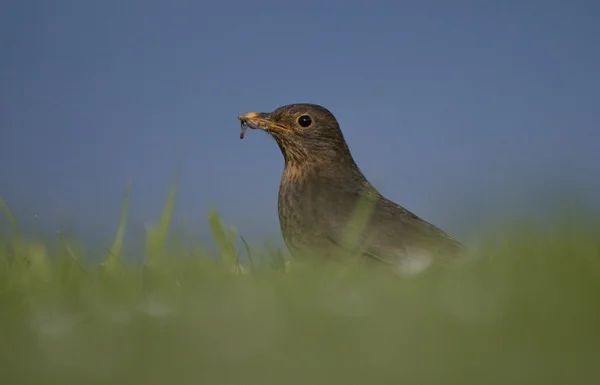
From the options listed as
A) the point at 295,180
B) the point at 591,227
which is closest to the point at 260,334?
the point at 591,227

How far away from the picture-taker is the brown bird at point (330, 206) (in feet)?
15.5

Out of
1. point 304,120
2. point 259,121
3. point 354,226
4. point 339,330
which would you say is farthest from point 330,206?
point 339,330

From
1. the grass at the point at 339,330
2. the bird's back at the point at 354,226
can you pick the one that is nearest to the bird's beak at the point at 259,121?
the bird's back at the point at 354,226

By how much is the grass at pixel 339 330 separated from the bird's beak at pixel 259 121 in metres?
2.93

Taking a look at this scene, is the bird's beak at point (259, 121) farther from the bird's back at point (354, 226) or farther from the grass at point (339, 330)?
the grass at point (339, 330)

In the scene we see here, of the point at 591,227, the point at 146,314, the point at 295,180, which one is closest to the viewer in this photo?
the point at 146,314

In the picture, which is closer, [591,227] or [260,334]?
[260,334]

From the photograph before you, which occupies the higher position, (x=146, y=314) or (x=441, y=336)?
(x=441, y=336)

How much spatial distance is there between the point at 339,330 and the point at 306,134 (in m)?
3.84

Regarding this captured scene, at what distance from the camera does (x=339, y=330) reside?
237cm

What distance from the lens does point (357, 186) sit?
567 centimetres

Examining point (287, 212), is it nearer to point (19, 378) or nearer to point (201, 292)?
point (201, 292)

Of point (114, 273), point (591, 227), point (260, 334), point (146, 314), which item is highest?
point (591, 227)

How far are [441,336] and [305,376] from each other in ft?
1.34
